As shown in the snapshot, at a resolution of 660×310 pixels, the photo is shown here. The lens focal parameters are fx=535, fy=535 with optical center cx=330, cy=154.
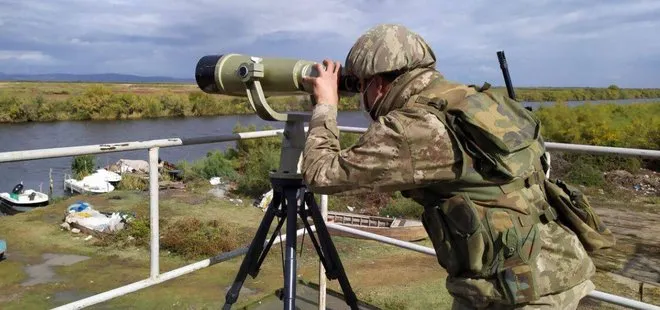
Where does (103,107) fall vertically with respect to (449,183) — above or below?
below

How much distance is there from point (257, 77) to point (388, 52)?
2.08 feet

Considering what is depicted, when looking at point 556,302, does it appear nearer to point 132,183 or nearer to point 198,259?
point 198,259

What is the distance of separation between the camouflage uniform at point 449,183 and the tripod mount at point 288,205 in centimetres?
46

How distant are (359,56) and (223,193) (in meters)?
11.8

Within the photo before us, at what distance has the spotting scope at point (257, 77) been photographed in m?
1.89

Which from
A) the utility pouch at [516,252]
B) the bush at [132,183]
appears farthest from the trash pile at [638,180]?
the utility pouch at [516,252]

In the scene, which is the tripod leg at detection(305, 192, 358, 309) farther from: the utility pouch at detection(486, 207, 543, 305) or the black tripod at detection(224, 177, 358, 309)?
the utility pouch at detection(486, 207, 543, 305)

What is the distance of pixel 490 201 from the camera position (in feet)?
4.60

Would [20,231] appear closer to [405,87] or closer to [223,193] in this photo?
[223,193]

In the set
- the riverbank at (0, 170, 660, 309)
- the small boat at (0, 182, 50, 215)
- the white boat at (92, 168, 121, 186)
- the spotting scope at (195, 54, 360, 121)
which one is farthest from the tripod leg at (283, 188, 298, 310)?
the white boat at (92, 168, 121, 186)

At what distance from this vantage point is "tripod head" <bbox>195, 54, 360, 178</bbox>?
190 centimetres

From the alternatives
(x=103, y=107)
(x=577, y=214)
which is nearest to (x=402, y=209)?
(x=577, y=214)

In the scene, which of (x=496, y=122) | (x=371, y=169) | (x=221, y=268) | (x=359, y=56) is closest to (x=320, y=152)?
(x=371, y=169)

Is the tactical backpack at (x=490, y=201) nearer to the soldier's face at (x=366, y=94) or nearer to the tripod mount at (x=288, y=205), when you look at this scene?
the soldier's face at (x=366, y=94)
